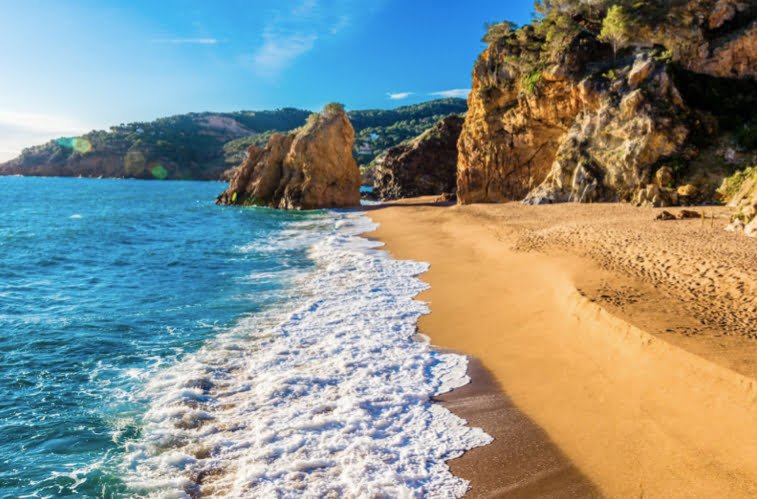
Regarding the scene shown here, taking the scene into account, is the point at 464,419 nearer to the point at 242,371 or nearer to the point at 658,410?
the point at 658,410

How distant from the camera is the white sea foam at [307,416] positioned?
5738 mm

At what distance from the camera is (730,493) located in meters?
4.98

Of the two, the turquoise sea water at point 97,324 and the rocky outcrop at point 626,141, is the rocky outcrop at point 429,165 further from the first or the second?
the turquoise sea water at point 97,324

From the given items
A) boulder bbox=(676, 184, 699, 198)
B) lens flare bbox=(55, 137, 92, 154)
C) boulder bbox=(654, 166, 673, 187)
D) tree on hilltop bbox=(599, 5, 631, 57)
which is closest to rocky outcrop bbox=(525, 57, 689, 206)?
boulder bbox=(654, 166, 673, 187)

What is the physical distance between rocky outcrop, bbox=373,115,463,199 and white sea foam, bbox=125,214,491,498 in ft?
156

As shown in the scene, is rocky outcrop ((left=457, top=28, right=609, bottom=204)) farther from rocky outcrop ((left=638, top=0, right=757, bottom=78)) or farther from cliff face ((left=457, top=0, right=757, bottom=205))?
rocky outcrop ((left=638, top=0, right=757, bottom=78))

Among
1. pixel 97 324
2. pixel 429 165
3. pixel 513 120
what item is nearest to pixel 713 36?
pixel 513 120

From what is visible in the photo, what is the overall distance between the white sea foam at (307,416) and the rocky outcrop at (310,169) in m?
37.0

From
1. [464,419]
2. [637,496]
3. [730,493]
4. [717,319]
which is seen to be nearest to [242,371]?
[464,419]

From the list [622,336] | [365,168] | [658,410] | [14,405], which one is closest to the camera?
[658,410]

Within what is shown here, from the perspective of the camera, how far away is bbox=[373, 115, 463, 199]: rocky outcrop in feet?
190

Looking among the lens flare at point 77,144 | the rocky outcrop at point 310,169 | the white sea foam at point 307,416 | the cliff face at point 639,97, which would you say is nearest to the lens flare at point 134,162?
the lens flare at point 77,144

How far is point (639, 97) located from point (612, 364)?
80.5 ft

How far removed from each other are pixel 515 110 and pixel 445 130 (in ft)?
69.1
